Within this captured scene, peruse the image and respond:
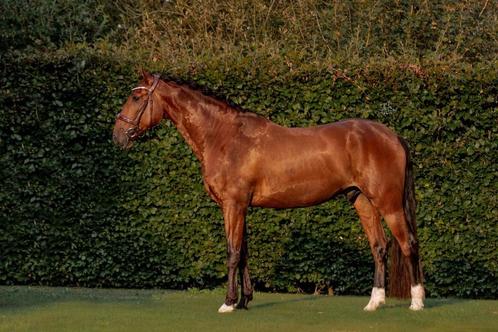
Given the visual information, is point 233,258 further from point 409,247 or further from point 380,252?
point 409,247

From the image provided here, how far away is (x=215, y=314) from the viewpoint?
11.3 metres

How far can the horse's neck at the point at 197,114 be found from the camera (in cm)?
1165

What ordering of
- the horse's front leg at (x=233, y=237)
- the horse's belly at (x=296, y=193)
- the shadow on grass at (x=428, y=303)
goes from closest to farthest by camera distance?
the horse's front leg at (x=233, y=237) → the horse's belly at (x=296, y=193) → the shadow on grass at (x=428, y=303)

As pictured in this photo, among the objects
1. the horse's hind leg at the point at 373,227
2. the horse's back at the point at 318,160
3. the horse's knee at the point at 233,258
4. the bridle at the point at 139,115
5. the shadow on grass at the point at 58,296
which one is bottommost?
the shadow on grass at the point at 58,296

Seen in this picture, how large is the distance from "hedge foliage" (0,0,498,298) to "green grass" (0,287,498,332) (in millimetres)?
908

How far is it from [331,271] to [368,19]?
542cm

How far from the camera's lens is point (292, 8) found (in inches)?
A: 733

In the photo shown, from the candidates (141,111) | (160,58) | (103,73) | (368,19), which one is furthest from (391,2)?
(141,111)

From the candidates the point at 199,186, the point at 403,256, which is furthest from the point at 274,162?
the point at 199,186

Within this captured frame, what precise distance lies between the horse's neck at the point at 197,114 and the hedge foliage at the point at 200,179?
265 cm

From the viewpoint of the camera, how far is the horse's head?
11656mm

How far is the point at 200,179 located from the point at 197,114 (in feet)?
9.55

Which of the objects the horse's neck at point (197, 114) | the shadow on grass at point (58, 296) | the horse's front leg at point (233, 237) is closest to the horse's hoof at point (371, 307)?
the horse's front leg at point (233, 237)

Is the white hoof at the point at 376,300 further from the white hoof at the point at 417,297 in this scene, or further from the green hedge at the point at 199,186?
the green hedge at the point at 199,186
